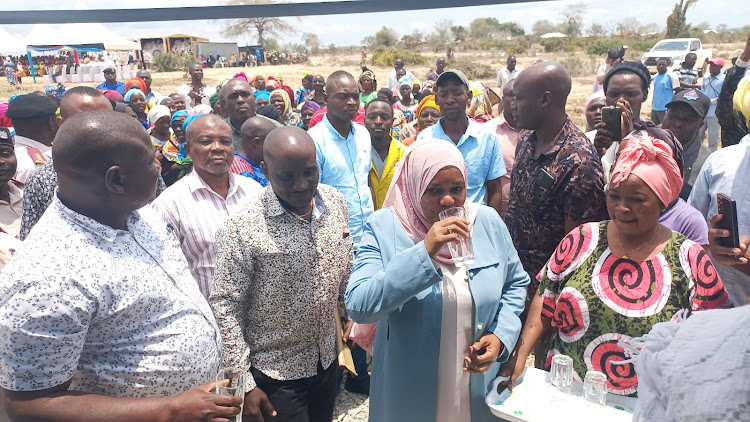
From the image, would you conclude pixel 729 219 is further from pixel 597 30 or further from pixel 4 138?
pixel 597 30

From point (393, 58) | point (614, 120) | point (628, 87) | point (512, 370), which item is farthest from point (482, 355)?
point (393, 58)

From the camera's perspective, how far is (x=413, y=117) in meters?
9.67

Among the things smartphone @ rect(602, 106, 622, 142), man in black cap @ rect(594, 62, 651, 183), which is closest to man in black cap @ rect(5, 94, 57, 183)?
smartphone @ rect(602, 106, 622, 142)

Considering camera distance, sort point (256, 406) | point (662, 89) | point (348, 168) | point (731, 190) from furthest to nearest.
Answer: point (662, 89)
point (348, 168)
point (731, 190)
point (256, 406)

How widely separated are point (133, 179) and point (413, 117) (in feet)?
27.3

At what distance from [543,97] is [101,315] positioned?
252 cm

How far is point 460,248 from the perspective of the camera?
73.9 inches

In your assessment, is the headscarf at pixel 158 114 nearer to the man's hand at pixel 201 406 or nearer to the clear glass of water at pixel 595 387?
the man's hand at pixel 201 406

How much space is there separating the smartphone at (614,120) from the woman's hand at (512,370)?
5.70ft

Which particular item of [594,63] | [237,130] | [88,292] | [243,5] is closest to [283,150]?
[243,5]

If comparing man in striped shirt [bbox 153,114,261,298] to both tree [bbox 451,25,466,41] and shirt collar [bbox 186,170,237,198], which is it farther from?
tree [bbox 451,25,466,41]

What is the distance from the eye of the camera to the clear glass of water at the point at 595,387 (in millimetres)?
1886

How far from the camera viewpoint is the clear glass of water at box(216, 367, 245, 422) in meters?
1.70

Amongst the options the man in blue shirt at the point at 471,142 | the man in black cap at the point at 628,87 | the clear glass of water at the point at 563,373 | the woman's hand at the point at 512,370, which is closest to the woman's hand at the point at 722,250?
the clear glass of water at the point at 563,373
